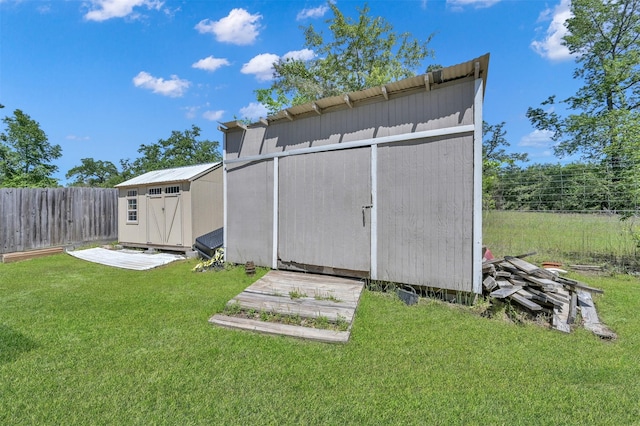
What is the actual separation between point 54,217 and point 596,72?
61.0ft

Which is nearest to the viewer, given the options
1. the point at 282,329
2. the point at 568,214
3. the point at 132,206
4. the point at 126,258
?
the point at 282,329

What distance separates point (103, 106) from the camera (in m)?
10.7

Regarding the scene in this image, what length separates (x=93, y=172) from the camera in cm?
3044

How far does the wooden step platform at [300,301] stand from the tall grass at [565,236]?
Result: 144 inches

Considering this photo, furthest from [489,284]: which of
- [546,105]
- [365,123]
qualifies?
[546,105]

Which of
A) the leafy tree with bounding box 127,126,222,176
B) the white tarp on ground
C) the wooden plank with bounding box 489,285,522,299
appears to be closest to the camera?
the wooden plank with bounding box 489,285,522,299

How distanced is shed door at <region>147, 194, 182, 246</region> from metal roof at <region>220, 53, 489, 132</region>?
4090 mm

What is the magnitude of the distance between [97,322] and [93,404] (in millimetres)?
1648

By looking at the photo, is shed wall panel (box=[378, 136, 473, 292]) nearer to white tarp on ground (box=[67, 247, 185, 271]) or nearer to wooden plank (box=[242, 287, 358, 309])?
wooden plank (box=[242, 287, 358, 309])

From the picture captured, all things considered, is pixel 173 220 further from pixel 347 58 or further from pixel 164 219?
pixel 347 58

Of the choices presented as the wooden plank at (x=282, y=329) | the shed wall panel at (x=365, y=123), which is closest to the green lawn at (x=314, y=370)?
the wooden plank at (x=282, y=329)

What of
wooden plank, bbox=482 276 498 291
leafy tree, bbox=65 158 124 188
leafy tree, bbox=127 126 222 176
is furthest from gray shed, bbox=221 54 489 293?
leafy tree, bbox=65 158 124 188

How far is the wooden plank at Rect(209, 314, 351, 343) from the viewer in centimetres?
262

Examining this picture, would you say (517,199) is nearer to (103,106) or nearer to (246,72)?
(246,72)
